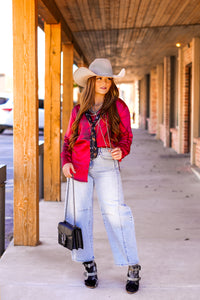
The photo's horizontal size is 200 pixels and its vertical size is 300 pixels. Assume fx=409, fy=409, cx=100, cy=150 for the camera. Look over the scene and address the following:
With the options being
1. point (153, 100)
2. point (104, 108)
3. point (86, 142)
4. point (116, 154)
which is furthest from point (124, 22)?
point (153, 100)

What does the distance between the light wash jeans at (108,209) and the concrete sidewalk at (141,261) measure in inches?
10.8

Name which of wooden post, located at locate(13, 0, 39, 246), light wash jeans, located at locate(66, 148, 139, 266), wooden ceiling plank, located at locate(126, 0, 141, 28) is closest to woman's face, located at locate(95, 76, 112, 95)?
light wash jeans, located at locate(66, 148, 139, 266)

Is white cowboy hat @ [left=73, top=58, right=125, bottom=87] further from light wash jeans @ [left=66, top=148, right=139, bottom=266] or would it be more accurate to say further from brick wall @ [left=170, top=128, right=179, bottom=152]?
brick wall @ [left=170, top=128, right=179, bottom=152]

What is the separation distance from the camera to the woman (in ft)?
9.42

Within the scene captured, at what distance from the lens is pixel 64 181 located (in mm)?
7422

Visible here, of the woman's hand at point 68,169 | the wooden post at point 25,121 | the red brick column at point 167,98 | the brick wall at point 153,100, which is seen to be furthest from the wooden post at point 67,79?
the brick wall at point 153,100

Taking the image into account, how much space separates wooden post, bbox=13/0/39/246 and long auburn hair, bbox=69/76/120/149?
1.05m

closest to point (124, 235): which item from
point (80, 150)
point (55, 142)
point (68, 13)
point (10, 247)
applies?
point (80, 150)

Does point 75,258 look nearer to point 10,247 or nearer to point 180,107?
point 10,247

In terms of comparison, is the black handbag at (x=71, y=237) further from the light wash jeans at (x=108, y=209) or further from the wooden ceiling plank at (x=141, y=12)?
the wooden ceiling plank at (x=141, y=12)

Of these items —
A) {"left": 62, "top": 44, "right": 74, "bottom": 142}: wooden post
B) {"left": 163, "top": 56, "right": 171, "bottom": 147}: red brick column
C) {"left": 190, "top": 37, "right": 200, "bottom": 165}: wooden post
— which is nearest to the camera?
{"left": 62, "top": 44, "right": 74, "bottom": 142}: wooden post

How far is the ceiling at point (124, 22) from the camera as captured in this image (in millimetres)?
6020

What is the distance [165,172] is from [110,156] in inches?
228

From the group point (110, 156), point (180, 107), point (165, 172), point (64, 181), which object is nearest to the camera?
point (110, 156)
